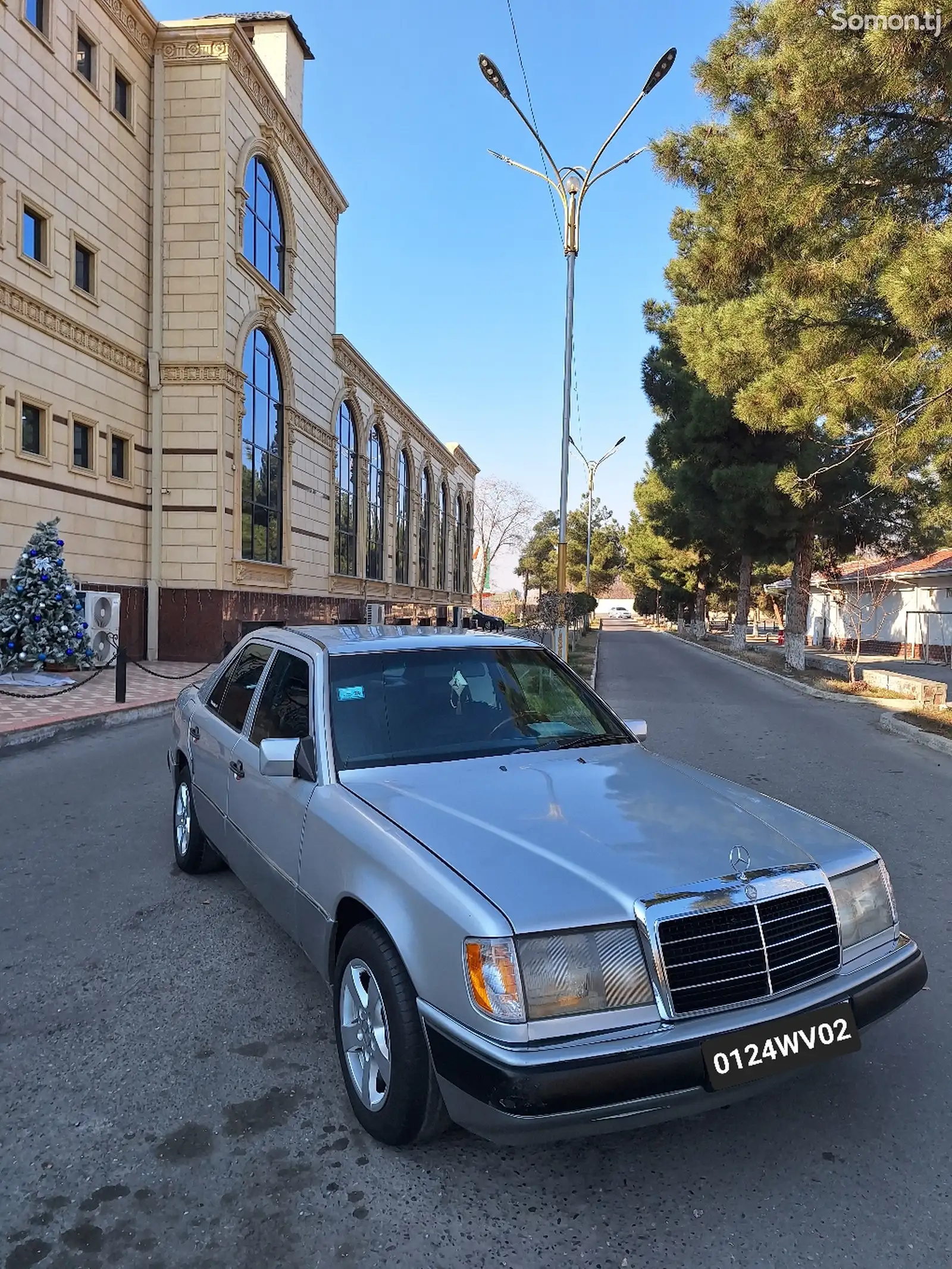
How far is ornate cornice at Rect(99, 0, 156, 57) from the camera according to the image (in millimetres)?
19203

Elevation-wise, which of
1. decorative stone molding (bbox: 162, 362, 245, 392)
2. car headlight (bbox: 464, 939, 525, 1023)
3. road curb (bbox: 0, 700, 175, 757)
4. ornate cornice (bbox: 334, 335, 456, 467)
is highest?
ornate cornice (bbox: 334, 335, 456, 467)

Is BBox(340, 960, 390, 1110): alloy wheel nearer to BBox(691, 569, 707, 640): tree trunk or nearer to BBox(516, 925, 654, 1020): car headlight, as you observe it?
BBox(516, 925, 654, 1020): car headlight

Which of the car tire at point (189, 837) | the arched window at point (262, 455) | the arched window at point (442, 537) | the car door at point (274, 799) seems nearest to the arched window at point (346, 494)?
the arched window at point (262, 455)

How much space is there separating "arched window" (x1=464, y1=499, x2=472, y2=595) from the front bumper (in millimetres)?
58411

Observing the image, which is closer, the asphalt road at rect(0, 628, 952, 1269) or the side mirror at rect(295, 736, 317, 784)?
the asphalt road at rect(0, 628, 952, 1269)

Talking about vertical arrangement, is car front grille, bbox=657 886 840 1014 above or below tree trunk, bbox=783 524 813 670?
below

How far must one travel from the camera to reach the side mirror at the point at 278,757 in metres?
3.31

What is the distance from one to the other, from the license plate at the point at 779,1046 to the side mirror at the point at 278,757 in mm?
1801

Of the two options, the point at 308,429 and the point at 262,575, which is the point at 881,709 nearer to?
the point at 262,575

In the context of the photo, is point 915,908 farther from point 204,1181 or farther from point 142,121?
point 142,121

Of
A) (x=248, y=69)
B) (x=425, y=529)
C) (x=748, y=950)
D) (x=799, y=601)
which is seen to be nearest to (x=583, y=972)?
(x=748, y=950)

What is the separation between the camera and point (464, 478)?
60.7 m

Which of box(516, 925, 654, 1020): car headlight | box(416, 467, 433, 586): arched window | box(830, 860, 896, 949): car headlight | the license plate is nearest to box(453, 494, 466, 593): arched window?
box(416, 467, 433, 586): arched window

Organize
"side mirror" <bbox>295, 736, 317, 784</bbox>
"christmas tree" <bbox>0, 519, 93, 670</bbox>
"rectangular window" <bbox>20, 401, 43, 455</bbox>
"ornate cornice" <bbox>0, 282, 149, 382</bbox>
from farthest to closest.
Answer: "rectangular window" <bbox>20, 401, 43, 455</bbox>
"ornate cornice" <bbox>0, 282, 149, 382</bbox>
"christmas tree" <bbox>0, 519, 93, 670</bbox>
"side mirror" <bbox>295, 736, 317, 784</bbox>
